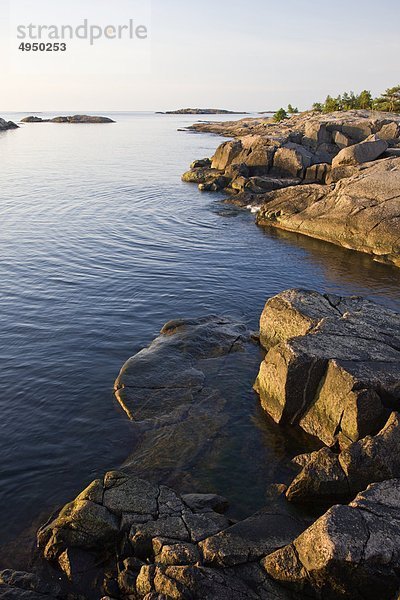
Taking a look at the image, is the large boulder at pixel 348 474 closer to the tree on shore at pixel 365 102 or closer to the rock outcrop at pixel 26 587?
the rock outcrop at pixel 26 587

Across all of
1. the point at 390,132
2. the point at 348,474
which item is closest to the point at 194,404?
the point at 348,474

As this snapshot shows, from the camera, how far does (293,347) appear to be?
51.0ft

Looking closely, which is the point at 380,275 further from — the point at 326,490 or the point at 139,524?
the point at 139,524

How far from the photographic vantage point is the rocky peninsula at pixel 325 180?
34.5 metres

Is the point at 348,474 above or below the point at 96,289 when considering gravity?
below

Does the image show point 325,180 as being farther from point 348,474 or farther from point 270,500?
point 270,500

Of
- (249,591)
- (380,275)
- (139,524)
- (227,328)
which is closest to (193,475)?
(139,524)

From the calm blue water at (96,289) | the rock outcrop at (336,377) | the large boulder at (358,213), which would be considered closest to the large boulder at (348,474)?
the rock outcrop at (336,377)

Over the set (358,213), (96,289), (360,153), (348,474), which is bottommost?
(348,474)

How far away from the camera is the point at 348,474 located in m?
12.0

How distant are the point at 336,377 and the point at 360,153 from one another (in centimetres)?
4103

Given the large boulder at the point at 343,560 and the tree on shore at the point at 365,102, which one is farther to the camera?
the tree on shore at the point at 365,102

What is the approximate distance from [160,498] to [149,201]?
4464 centimetres

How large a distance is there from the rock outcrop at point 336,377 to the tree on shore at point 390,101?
8793 centimetres
